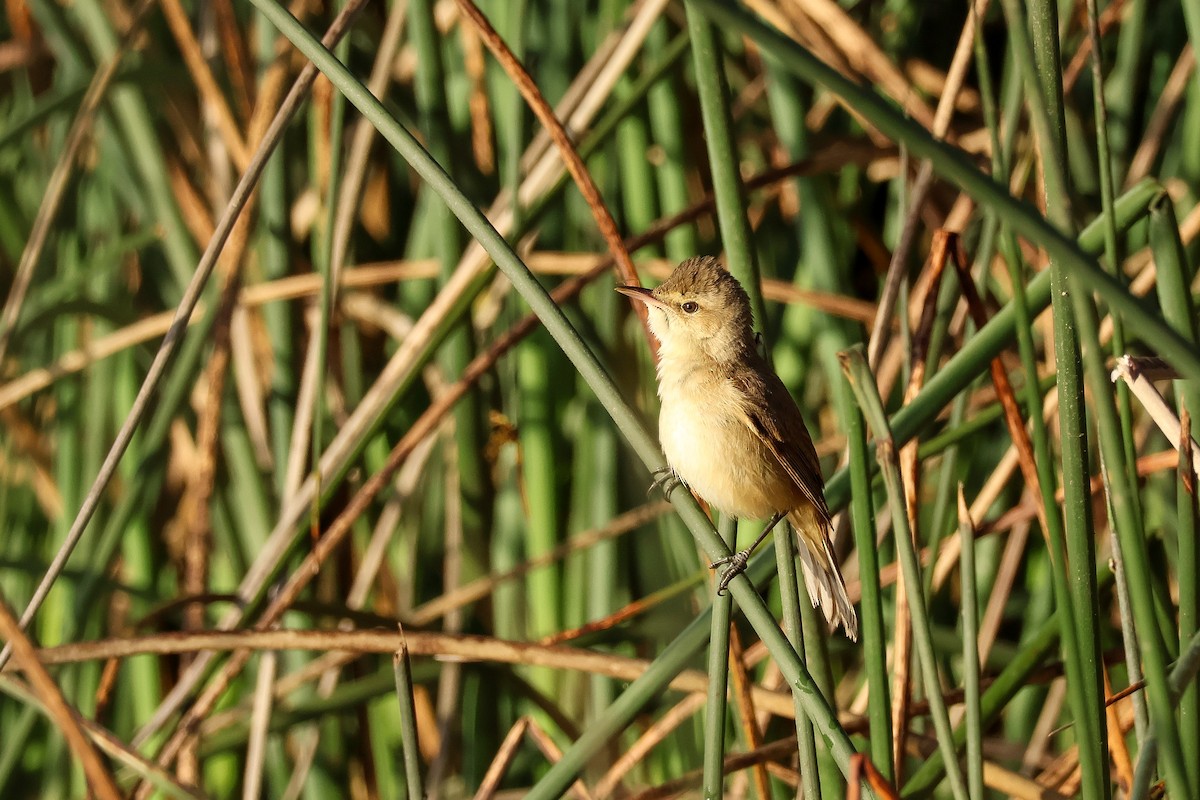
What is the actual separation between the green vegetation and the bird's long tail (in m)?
0.10

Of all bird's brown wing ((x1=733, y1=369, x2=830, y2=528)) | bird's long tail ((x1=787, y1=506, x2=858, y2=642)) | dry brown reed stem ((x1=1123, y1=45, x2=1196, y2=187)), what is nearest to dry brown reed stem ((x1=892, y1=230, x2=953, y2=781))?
bird's long tail ((x1=787, y1=506, x2=858, y2=642))

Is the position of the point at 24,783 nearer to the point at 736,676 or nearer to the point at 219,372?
the point at 219,372

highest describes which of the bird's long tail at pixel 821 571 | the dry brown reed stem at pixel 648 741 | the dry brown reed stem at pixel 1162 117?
the dry brown reed stem at pixel 1162 117

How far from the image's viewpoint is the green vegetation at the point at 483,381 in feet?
8.04

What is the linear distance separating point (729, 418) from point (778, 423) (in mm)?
116

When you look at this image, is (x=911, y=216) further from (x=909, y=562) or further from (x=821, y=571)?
(x=909, y=562)

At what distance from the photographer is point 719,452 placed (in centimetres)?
265

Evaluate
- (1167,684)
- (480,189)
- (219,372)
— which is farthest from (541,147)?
(1167,684)

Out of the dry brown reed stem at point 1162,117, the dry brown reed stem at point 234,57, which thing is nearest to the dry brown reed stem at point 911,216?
the dry brown reed stem at point 1162,117

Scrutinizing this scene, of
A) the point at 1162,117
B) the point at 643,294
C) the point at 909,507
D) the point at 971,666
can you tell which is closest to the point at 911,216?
the point at 643,294

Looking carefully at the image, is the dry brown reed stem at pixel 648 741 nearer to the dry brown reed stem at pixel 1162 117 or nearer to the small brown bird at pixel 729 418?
the small brown bird at pixel 729 418

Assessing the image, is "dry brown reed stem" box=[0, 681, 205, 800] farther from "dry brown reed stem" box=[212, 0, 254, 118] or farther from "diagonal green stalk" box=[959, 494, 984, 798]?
"dry brown reed stem" box=[212, 0, 254, 118]

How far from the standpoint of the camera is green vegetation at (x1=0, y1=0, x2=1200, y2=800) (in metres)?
2.45

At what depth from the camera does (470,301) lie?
2.54m
